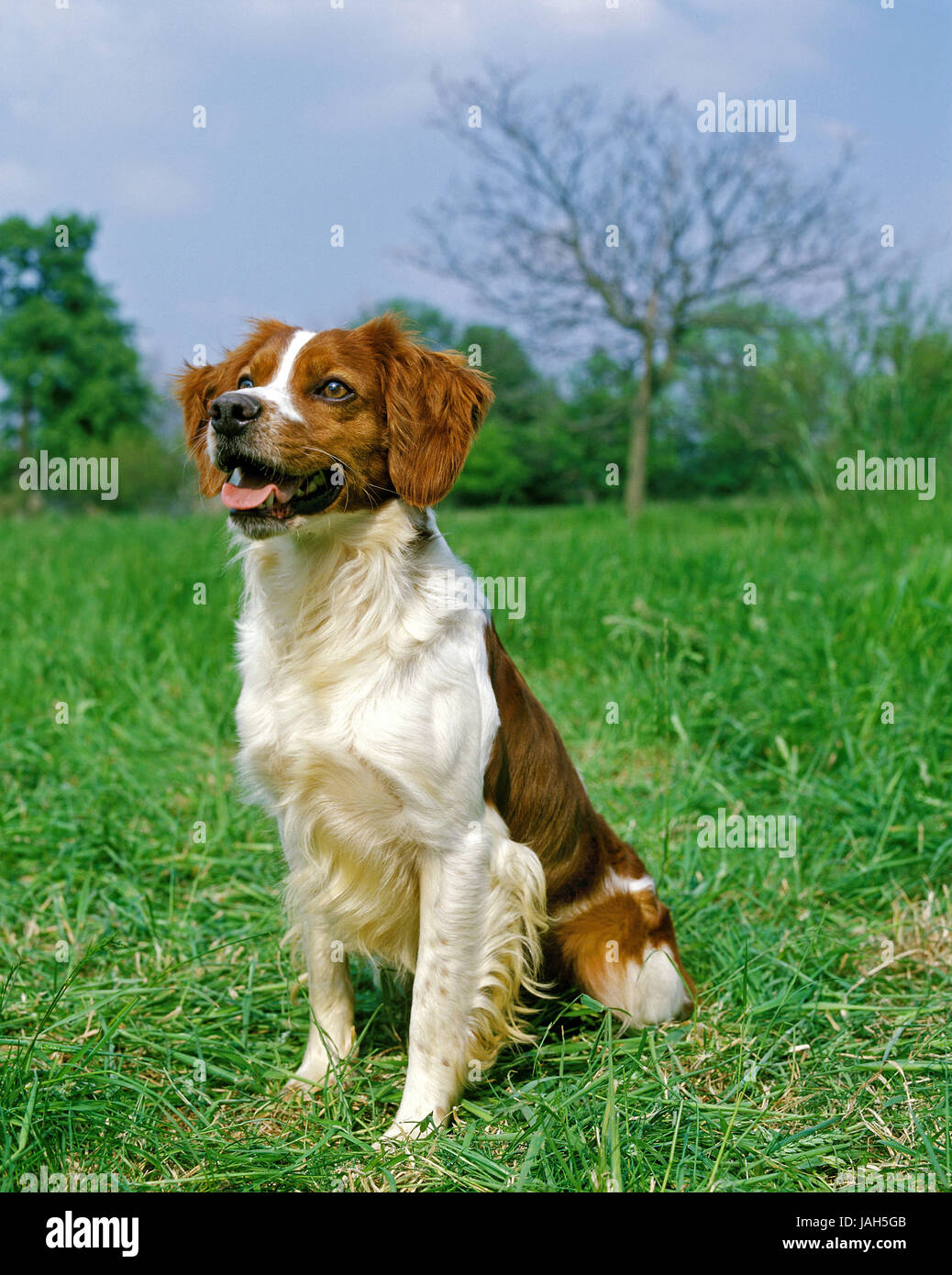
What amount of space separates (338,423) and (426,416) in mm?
213

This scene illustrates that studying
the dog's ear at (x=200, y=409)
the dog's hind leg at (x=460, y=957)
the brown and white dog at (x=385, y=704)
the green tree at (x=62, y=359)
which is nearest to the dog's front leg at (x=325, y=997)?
the brown and white dog at (x=385, y=704)

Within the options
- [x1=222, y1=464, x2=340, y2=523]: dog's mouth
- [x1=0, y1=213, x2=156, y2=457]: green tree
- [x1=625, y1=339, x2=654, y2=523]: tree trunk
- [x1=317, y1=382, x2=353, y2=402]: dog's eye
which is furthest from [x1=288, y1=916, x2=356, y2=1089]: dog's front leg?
[x1=0, y1=213, x2=156, y2=457]: green tree

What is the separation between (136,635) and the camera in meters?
5.05

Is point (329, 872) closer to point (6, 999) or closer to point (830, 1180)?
point (6, 999)

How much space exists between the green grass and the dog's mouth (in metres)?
1.15

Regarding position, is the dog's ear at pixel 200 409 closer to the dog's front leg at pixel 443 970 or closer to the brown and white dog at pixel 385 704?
the brown and white dog at pixel 385 704

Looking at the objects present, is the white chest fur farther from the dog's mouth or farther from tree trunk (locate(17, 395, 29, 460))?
tree trunk (locate(17, 395, 29, 460))

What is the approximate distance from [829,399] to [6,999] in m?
6.79

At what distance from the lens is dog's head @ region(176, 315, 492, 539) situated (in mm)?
2086

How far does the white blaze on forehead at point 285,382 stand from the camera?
2117 millimetres

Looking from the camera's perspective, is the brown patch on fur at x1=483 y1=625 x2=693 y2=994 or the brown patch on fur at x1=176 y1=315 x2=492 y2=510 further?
the brown patch on fur at x1=483 y1=625 x2=693 y2=994

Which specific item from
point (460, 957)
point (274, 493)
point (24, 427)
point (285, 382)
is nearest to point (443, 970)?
point (460, 957)

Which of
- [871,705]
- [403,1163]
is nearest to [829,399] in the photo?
[871,705]

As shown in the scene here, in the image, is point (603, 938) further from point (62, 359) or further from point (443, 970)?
point (62, 359)
